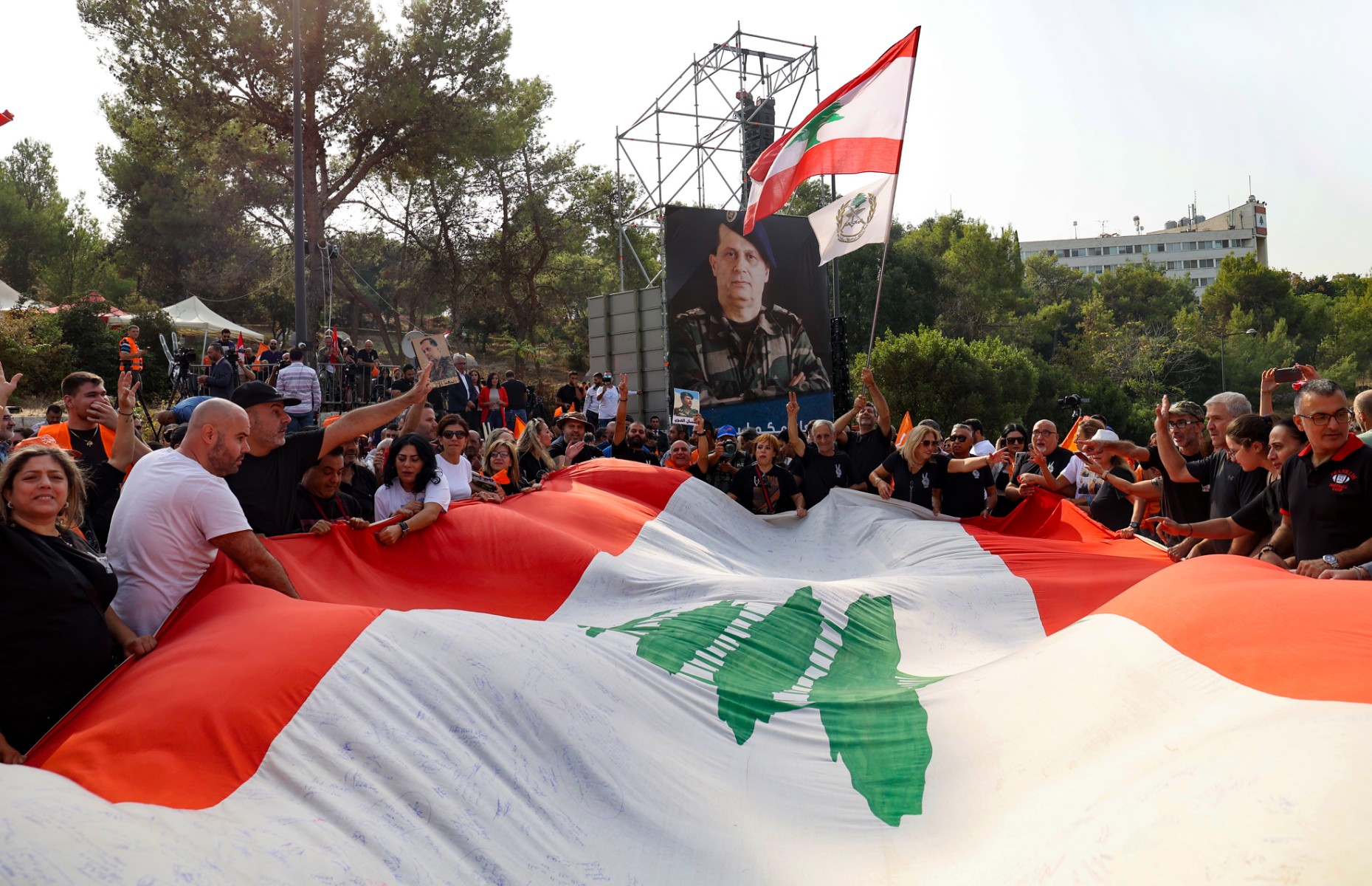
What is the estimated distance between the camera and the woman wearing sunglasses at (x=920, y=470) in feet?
25.2

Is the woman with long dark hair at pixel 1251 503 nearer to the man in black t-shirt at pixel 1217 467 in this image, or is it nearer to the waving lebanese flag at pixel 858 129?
the man in black t-shirt at pixel 1217 467

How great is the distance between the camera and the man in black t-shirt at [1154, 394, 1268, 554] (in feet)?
16.2

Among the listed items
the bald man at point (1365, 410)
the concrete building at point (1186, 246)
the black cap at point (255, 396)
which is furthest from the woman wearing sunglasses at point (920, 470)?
the concrete building at point (1186, 246)

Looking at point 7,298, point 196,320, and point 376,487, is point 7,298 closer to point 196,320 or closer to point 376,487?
point 196,320

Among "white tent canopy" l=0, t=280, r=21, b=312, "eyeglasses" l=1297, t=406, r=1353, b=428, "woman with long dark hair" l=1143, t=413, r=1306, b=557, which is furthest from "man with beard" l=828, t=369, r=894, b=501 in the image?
"white tent canopy" l=0, t=280, r=21, b=312

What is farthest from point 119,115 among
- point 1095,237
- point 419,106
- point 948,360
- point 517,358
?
point 1095,237

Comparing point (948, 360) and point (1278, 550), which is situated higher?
point (948, 360)

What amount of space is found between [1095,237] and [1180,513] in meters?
131

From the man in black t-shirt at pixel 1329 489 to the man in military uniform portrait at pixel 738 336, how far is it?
45.0 ft

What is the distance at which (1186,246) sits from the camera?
115375 millimetres

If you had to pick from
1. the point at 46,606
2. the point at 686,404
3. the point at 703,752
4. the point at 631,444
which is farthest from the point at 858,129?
the point at 46,606

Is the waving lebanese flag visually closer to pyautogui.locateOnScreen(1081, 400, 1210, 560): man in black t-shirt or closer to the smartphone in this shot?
the smartphone

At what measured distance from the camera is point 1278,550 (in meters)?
4.33

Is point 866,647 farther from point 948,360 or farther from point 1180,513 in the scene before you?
point 948,360
